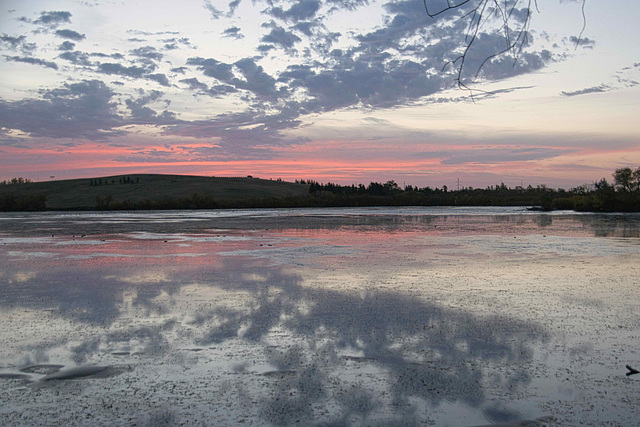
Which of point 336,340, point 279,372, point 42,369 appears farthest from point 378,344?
point 42,369

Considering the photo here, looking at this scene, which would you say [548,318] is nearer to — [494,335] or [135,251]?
[494,335]

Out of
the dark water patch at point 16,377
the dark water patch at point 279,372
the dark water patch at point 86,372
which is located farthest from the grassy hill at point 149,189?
the dark water patch at point 279,372

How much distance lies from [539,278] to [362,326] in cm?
505

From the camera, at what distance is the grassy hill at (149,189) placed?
7994 centimetres

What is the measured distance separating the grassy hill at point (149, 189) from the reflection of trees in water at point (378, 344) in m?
62.2

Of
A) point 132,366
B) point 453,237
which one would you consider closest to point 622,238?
point 453,237

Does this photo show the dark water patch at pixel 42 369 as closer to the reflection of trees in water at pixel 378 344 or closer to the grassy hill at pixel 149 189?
the reflection of trees in water at pixel 378 344

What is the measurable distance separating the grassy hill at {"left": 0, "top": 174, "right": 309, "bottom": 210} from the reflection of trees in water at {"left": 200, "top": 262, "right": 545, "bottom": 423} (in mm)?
62205

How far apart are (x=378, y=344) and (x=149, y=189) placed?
89.9 m

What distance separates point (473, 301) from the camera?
7809mm

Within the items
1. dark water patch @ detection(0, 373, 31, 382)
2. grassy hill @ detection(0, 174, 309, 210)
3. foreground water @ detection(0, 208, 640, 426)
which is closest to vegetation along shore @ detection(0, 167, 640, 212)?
grassy hill @ detection(0, 174, 309, 210)

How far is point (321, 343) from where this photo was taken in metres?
5.72

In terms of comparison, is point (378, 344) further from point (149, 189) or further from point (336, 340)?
point (149, 189)

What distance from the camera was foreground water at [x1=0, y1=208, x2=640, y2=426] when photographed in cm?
409
